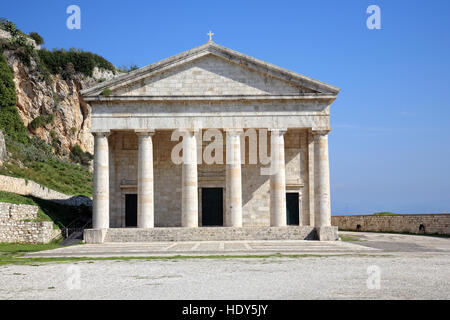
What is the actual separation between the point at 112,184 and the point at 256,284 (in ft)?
80.4

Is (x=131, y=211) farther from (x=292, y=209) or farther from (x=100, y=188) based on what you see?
(x=292, y=209)

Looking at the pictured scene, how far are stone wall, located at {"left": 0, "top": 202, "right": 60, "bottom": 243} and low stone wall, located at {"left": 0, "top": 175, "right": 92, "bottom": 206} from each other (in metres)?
7.76

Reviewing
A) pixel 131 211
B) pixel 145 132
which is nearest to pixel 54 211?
pixel 131 211

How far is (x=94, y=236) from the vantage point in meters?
28.1

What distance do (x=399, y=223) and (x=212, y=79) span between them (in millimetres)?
19409

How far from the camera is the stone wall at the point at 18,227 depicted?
24.6 meters

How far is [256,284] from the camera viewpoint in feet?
35.5

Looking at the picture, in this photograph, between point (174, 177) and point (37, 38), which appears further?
point (37, 38)

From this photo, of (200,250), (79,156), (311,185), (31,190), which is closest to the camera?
(200,250)

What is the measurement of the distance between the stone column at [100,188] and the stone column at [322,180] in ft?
42.0

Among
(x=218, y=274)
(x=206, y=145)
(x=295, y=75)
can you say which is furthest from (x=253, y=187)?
(x=218, y=274)

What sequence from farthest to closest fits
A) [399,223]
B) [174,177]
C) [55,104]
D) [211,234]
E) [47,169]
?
[55,104]
[47,169]
[399,223]
[174,177]
[211,234]

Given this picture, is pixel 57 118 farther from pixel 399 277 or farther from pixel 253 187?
pixel 399 277

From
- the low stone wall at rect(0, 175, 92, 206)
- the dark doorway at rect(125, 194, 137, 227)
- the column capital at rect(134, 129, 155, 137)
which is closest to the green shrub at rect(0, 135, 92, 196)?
the low stone wall at rect(0, 175, 92, 206)
